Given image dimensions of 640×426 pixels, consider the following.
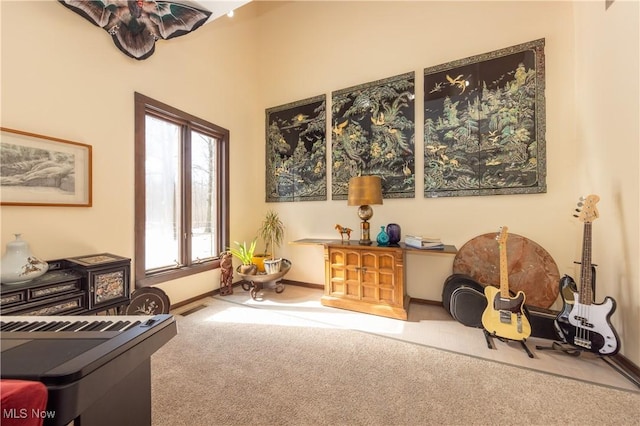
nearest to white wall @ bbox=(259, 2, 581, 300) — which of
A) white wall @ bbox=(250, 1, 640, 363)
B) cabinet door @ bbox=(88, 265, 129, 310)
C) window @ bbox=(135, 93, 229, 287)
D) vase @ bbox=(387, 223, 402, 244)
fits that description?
white wall @ bbox=(250, 1, 640, 363)

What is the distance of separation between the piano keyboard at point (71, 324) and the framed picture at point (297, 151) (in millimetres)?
2937

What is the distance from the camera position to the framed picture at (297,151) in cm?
378

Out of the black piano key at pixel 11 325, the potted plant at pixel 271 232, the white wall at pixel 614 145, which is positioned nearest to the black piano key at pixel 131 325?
the black piano key at pixel 11 325

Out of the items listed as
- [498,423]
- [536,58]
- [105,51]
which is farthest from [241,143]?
[498,423]

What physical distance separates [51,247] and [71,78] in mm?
1552

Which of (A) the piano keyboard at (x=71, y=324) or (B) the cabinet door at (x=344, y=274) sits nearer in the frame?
(A) the piano keyboard at (x=71, y=324)

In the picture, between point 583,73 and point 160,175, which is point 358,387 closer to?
point 160,175

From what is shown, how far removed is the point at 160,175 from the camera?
301 cm

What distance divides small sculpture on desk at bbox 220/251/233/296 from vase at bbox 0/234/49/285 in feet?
5.98

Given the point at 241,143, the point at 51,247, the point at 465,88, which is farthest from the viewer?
the point at 241,143

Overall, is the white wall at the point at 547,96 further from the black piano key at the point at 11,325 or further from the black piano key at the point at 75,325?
the black piano key at the point at 11,325

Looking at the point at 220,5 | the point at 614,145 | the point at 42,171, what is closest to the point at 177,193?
the point at 42,171

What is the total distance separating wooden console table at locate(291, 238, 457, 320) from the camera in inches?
106

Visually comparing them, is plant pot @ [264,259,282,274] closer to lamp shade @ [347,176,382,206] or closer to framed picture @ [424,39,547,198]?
lamp shade @ [347,176,382,206]
